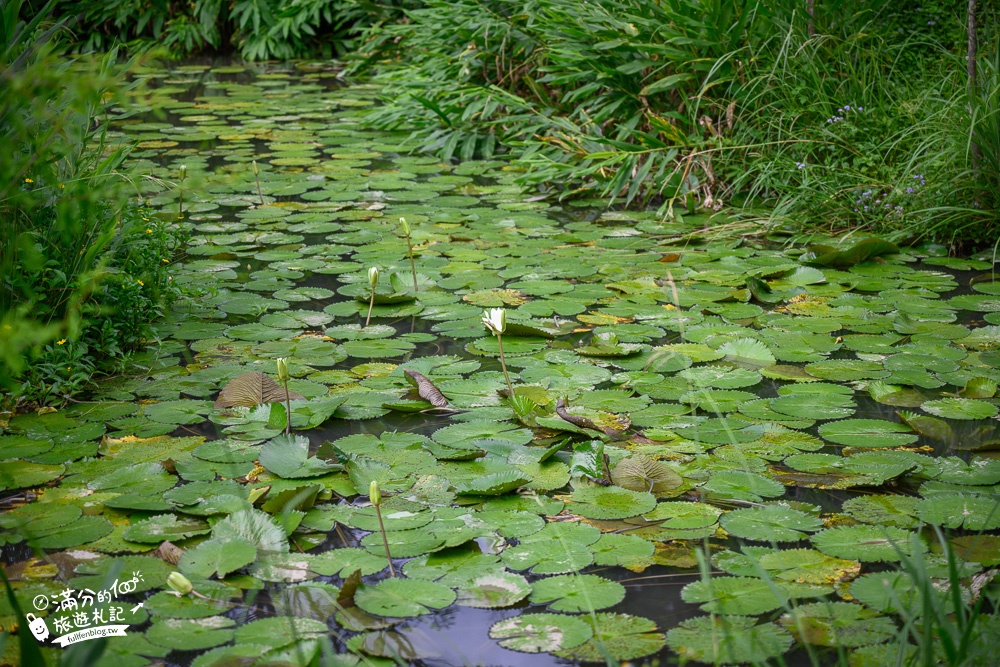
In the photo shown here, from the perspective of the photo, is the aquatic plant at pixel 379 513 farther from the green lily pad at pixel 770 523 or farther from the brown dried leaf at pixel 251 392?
the brown dried leaf at pixel 251 392

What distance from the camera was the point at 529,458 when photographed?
2.05 m

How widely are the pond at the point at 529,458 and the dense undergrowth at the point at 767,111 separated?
272 millimetres

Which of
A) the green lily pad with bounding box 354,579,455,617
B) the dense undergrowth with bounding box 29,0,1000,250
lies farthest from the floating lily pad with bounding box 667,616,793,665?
the dense undergrowth with bounding box 29,0,1000,250

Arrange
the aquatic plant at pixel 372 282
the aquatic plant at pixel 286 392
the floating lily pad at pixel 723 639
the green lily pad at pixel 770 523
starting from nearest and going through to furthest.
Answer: the floating lily pad at pixel 723 639 < the green lily pad at pixel 770 523 < the aquatic plant at pixel 286 392 < the aquatic plant at pixel 372 282

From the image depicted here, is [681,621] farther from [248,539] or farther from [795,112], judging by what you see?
[795,112]

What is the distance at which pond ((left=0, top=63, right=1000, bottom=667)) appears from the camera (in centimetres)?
150

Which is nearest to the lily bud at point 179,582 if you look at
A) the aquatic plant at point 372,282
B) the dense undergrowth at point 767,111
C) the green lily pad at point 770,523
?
the green lily pad at point 770,523

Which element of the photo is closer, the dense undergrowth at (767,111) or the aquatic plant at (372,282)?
the aquatic plant at (372,282)

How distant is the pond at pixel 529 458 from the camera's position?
1505 mm

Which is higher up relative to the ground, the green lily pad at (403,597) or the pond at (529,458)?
the green lily pad at (403,597)

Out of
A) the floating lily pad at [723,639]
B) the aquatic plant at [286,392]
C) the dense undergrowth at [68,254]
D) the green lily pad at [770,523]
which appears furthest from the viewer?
the dense undergrowth at [68,254]

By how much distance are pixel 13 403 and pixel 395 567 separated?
1129 mm

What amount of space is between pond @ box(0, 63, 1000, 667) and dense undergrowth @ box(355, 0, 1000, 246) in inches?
10.7

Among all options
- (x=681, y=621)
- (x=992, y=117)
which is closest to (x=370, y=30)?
(x=992, y=117)
